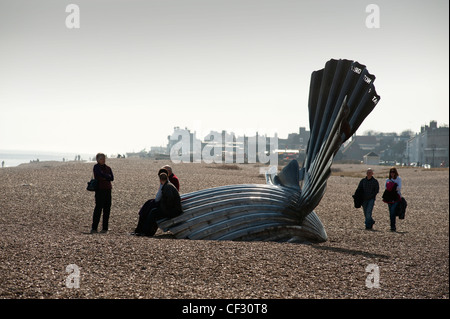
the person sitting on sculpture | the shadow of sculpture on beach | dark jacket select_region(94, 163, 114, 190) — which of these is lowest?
the shadow of sculpture on beach

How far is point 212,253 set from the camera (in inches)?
251

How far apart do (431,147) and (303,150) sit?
26.2m

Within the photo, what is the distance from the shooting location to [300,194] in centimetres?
881

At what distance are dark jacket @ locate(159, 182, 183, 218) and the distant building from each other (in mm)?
83677

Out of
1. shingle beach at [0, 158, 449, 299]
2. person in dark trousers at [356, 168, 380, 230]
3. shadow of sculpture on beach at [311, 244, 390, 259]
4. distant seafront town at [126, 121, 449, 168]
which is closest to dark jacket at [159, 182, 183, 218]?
shingle beach at [0, 158, 449, 299]

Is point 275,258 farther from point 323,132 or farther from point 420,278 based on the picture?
point 323,132

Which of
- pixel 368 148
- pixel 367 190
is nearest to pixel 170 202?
pixel 367 190

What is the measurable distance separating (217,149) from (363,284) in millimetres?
86697

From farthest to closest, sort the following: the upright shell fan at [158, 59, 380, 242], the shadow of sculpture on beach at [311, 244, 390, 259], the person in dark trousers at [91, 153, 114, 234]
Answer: the person in dark trousers at [91, 153, 114, 234], the upright shell fan at [158, 59, 380, 242], the shadow of sculpture on beach at [311, 244, 390, 259]

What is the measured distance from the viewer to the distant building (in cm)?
8494

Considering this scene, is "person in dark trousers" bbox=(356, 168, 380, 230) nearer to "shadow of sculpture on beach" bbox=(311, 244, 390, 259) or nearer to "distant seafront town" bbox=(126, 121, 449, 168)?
"shadow of sculpture on beach" bbox=(311, 244, 390, 259)

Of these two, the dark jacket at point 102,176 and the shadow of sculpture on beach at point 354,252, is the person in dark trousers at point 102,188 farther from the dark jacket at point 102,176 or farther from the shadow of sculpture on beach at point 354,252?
the shadow of sculpture on beach at point 354,252

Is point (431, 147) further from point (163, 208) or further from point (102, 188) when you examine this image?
point (102, 188)

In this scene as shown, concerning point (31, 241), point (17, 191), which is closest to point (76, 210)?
point (17, 191)
